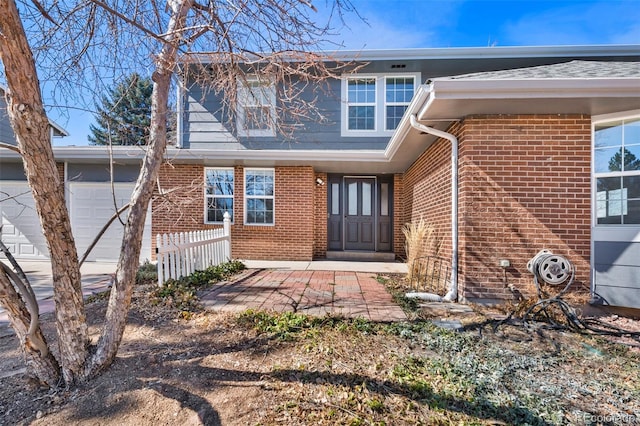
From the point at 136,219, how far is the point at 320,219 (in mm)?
6239

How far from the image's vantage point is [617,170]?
12.5ft

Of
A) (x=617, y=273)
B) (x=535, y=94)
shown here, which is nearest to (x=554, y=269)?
(x=617, y=273)

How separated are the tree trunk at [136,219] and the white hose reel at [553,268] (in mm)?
4416

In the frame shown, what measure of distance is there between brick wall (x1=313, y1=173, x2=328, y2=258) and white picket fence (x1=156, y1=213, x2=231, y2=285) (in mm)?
2475

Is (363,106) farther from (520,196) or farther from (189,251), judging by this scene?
(189,251)

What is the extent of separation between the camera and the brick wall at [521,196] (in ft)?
13.0

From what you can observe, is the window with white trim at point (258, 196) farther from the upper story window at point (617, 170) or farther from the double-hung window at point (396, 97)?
the upper story window at point (617, 170)

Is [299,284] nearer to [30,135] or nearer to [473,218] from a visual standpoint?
[473,218]

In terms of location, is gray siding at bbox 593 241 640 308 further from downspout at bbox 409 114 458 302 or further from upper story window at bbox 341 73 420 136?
upper story window at bbox 341 73 420 136

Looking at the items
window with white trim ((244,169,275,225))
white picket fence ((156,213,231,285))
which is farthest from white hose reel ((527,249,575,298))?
window with white trim ((244,169,275,225))

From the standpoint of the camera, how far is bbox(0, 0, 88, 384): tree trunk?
1853 millimetres

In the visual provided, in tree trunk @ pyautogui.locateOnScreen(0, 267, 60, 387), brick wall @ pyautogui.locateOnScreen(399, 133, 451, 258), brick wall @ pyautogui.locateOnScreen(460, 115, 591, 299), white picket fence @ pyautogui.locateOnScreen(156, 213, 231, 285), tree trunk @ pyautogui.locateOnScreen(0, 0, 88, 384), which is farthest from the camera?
brick wall @ pyautogui.locateOnScreen(399, 133, 451, 258)

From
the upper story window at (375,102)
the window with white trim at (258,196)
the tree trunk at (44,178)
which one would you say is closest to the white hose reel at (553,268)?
the tree trunk at (44,178)

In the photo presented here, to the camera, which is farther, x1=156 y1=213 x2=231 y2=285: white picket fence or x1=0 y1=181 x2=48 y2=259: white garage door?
x1=0 y1=181 x2=48 y2=259: white garage door
